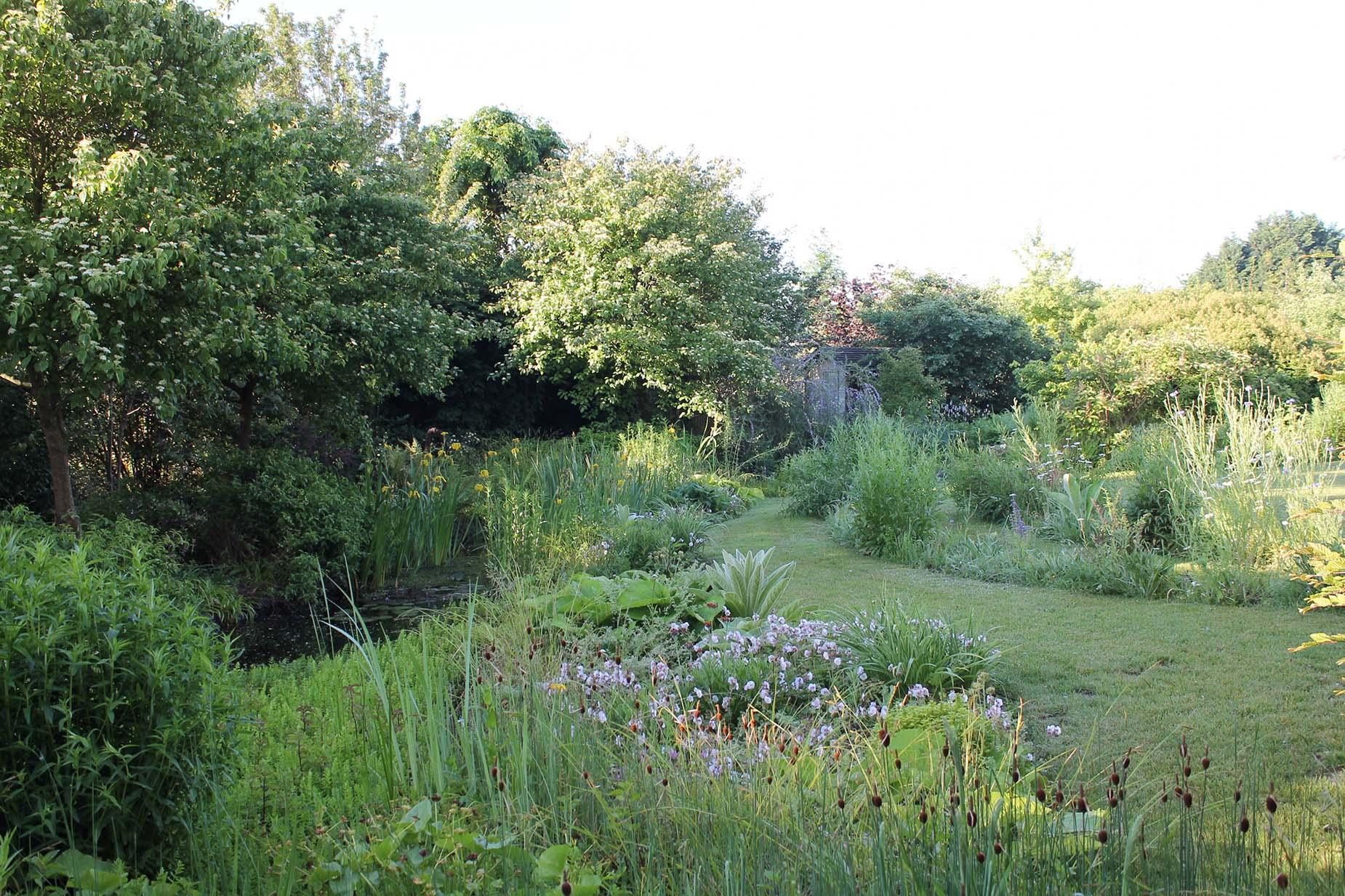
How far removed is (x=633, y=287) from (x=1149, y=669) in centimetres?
1073

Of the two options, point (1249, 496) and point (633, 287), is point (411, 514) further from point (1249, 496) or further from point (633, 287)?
point (1249, 496)

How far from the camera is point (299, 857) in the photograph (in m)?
2.28

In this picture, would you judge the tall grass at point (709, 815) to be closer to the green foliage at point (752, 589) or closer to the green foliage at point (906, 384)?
the green foliage at point (752, 589)

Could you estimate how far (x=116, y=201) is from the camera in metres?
5.16

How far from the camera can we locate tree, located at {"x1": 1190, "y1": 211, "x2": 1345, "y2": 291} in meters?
42.3

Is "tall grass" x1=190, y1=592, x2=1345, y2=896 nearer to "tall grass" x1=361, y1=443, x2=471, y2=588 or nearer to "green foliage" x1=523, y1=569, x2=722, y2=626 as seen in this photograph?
"green foliage" x1=523, y1=569, x2=722, y2=626

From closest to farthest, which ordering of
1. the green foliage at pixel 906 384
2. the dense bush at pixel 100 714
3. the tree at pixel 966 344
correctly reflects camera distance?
the dense bush at pixel 100 714 < the green foliage at pixel 906 384 < the tree at pixel 966 344

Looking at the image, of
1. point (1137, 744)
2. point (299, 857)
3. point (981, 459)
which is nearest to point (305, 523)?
point (299, 857)

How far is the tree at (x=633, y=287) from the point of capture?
527 inches

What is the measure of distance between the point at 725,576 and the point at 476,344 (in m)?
10.2

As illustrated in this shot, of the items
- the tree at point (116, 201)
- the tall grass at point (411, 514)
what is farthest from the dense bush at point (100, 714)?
the tall grass at point (411, 514)

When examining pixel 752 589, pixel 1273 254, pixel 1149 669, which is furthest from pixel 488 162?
pixel 1273 254

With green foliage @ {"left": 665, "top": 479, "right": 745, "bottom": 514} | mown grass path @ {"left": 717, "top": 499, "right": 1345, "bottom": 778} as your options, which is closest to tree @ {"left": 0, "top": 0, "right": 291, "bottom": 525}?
mown grass path @ {"left": 717, "top": 499, "right": 1345, "bottom": 778}

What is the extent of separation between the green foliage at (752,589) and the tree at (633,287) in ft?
26.6
